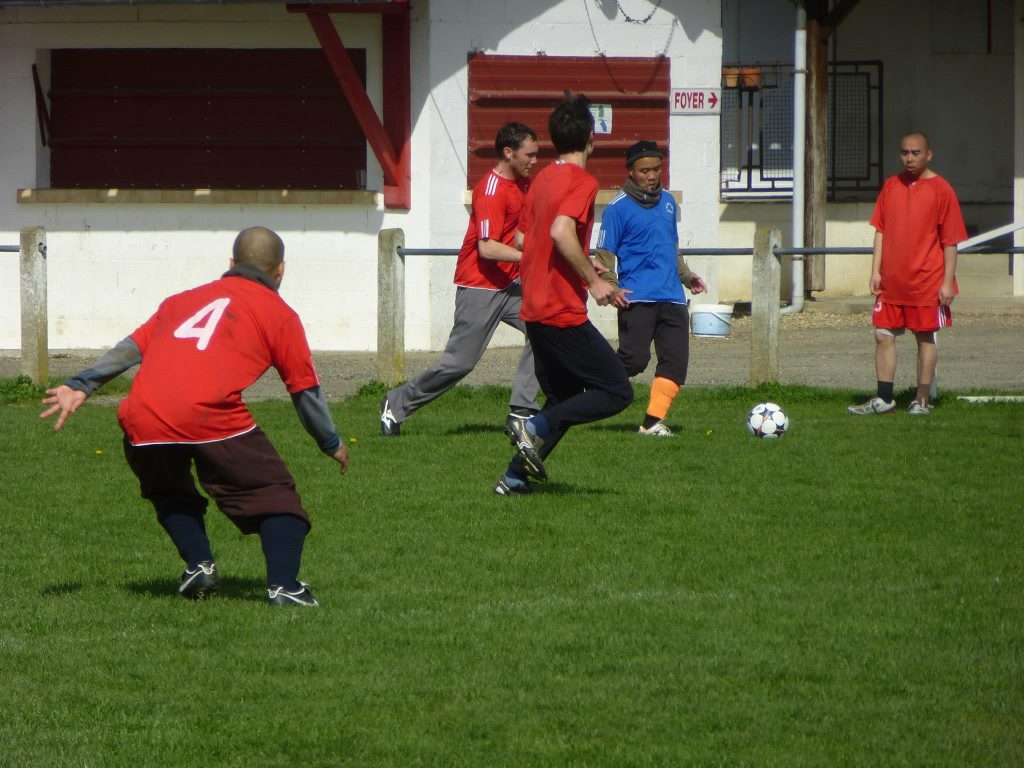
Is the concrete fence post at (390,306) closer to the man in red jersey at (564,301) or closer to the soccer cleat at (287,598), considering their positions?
the man in red jersey at (564,301)

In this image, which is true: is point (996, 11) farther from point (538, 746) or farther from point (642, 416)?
point (538, 746)

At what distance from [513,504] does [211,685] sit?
3.23 metres

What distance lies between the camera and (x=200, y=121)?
17250 millimetres

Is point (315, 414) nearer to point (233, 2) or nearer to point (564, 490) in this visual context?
point (564, 490)

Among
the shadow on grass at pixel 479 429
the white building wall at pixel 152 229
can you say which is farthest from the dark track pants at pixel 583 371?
the white building wall at pixel 152 229

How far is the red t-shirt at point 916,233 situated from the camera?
36.5ft

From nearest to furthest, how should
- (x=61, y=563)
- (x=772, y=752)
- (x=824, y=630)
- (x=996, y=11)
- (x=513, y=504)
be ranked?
(x=772, y=752)
(x=824, y=630)
(x=61, y=563)
(x=513, y=504)
(x=996, y=11)

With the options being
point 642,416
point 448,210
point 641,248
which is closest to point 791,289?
Answer: point 448,210

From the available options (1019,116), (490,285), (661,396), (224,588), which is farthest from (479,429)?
(1019,116)

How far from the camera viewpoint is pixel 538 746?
4.39 m

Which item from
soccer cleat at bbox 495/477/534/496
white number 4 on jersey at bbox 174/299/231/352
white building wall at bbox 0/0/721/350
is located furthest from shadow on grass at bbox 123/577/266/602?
white building wall at bbox 0/0/721/350

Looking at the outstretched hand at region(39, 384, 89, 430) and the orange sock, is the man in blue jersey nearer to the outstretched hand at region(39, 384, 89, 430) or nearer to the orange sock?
the orange sock

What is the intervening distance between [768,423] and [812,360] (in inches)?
205

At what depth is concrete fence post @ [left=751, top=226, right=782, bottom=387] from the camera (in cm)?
1262
